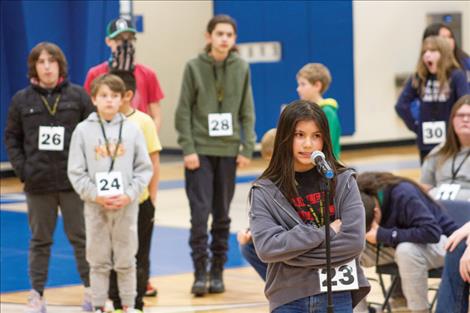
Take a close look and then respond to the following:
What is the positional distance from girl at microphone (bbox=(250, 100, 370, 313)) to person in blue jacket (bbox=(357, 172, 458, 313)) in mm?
1962

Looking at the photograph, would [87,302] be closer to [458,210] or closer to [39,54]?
[39,54]

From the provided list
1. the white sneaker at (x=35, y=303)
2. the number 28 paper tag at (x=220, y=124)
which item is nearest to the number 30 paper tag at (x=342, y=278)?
the white sneaker at (x=35, y=303)

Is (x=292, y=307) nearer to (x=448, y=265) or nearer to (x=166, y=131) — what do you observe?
(x=448, y=265)

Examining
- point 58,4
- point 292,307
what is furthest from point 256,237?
point 58,4

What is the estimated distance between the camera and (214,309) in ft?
23.4

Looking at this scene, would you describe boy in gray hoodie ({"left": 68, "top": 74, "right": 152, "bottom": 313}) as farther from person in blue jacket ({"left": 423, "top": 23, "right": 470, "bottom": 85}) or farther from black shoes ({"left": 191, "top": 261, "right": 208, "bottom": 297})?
person in blue jacket ({"left": 423, "top": 23, "right": 470, "bottom": 85})

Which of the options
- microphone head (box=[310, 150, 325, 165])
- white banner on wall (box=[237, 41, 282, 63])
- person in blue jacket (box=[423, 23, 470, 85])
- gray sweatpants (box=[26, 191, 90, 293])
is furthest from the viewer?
white banner on wall (box=[237, 41, 282, 63])

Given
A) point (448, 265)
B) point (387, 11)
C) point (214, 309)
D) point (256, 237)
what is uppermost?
point (387, 11)

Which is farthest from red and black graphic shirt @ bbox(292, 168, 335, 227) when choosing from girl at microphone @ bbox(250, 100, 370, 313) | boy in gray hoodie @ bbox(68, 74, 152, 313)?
boy in gray hoodie @ bbox(68, 74, 152, 313)

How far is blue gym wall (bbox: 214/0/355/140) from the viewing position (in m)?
15.2

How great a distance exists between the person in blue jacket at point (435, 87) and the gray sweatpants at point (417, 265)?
6.78 feet

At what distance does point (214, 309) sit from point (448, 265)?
2.11 meters

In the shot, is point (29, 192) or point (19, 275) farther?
point (19, 275)

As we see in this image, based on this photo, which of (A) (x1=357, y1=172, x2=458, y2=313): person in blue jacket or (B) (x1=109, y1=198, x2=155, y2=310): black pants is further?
(B) (x1=109, y1=198, x2=155, y2=310): black pants
